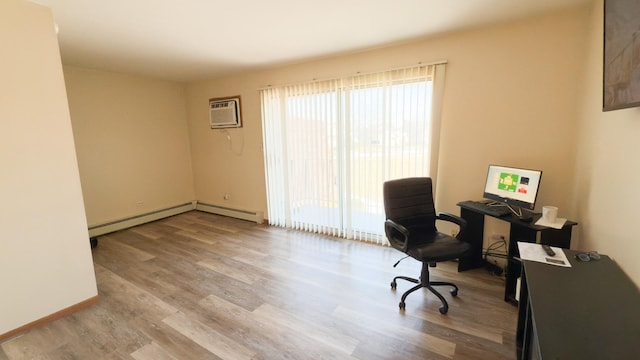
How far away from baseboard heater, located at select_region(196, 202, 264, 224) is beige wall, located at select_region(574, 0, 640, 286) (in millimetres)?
3942

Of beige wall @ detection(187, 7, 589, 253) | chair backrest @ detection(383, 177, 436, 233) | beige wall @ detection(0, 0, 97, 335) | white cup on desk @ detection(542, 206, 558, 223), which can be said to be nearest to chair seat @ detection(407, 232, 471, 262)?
chair backrest @ detection(383, 177, 436, 233)

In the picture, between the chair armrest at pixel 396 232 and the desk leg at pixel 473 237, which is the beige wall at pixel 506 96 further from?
the chair armrest at pixel 396 232

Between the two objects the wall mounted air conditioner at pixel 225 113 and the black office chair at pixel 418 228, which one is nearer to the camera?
the black office chair at pixel 418 228

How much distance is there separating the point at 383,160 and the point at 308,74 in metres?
1.57

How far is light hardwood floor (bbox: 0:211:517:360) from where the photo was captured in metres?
1.82

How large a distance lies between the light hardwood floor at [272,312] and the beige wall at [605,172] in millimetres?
864

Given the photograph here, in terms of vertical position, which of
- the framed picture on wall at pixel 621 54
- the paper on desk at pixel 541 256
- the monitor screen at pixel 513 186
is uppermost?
the framed picture on wall at pixel 621 54

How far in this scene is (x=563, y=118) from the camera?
2365 millimetres

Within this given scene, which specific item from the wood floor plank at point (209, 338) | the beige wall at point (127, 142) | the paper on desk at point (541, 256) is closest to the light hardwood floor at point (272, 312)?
the wood floor plank at point (209, 338)

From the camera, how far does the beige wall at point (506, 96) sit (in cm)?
232

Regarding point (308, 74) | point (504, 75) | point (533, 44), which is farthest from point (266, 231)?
point (533, 44)

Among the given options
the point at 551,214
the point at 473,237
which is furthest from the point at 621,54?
the point at 473,237

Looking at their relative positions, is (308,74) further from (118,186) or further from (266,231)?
(118,186)

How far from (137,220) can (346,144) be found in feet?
12.2
